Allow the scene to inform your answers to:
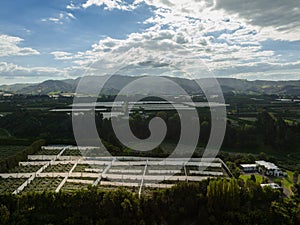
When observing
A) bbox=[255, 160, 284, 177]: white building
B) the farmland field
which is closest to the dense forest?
bbox=[255, 160, 284, 177]: white building

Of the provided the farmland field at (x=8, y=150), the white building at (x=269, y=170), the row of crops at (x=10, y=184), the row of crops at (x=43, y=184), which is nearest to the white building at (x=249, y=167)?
the white building at (x=269, y=170)

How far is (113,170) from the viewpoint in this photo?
417 inches

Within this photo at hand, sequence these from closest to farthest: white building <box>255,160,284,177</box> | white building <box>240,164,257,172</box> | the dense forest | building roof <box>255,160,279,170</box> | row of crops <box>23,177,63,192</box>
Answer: the dense forest → row of crops <box>23,177,63,192</box> → white building <box>255,160,284,177</box> → building roof <box>255,160,279,170</box> → white building <box>240,164,257,172</box>

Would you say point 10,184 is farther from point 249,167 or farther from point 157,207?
point 249,167

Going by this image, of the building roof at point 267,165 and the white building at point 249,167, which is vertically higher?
the building roof at point 267,165

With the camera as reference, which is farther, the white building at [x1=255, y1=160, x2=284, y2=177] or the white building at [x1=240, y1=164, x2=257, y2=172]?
the white building at [x1=240, y1=164, x2=257, y2=172]

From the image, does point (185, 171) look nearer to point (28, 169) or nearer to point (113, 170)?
point (113, 170)

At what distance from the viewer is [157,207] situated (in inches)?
297

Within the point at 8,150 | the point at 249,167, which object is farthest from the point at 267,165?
the point at 8,150

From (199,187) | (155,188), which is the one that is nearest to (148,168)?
(155,188)

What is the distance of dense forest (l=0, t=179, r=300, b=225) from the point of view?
7.18 m

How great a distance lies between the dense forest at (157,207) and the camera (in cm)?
718

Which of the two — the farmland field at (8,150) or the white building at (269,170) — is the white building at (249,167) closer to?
the white building at (269,170)

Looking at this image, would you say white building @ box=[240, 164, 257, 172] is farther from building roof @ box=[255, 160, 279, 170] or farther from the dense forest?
the dense forest
